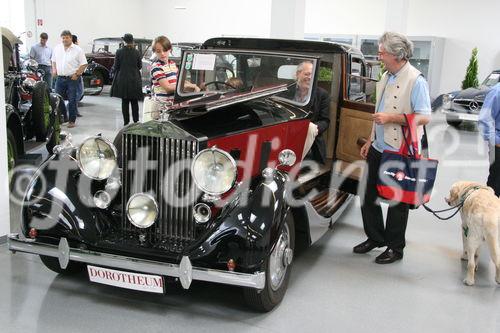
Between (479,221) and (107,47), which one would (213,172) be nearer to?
(479,221)

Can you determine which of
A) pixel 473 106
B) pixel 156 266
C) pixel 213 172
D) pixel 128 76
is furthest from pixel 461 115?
pixel 156 266

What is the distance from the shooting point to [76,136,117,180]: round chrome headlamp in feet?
10.2

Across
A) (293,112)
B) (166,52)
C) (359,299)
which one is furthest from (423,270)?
(166,52)

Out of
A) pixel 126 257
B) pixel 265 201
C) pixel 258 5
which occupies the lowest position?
pixel 126 257

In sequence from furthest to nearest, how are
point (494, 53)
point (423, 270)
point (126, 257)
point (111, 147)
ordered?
point (494, 53), point (423, 270), point (111, 147), point (126, 257)

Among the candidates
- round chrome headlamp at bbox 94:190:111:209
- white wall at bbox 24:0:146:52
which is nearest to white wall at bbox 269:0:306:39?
round chrome headlamp at bbox 94:190:111:209

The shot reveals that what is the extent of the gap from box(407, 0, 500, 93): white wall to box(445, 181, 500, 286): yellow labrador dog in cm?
1220

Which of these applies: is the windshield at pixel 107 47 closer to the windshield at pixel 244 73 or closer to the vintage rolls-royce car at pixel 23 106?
the vintage rolls-royce car at pixel 23 106

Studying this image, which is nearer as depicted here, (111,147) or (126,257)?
(126,257)

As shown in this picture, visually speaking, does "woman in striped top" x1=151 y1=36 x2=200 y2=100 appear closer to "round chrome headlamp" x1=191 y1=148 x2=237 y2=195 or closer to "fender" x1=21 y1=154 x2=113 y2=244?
"fender" x1=21 y1=154 x2=113 y2=244

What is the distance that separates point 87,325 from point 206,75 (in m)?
2.25

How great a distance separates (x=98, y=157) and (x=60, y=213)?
40cm

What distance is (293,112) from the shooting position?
151 inches

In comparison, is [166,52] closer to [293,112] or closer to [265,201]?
[293,112]
